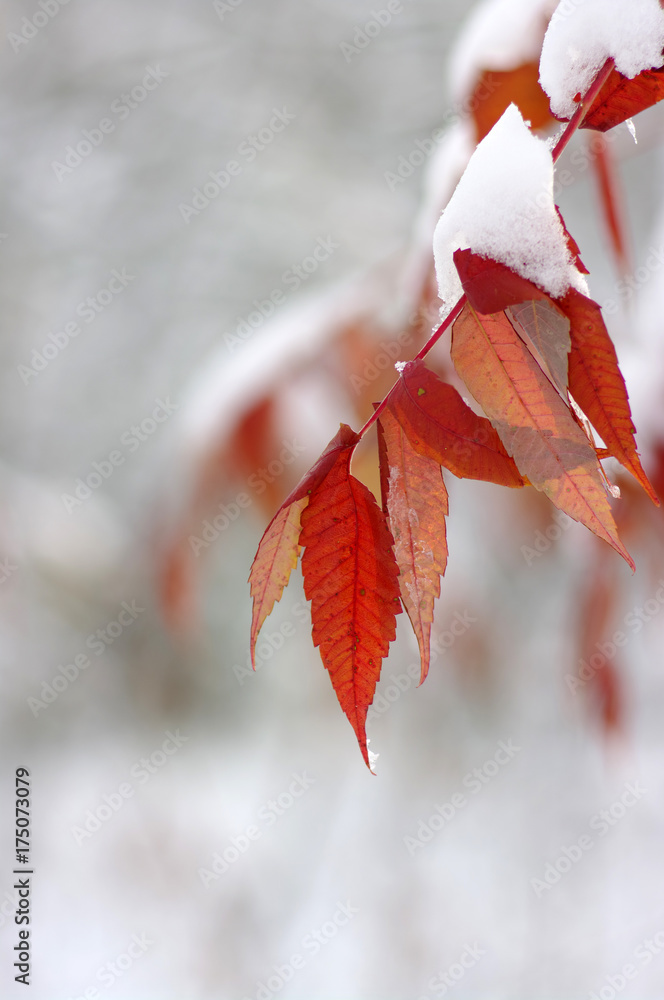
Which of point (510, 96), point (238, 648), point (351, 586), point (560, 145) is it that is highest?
point (510, 96)

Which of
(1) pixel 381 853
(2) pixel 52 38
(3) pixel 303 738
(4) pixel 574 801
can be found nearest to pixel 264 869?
(1) pixel 381 853

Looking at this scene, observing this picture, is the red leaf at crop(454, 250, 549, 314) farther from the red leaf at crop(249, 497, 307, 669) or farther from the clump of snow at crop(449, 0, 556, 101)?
the clump of snow at crop(449, 0, 556, 101)

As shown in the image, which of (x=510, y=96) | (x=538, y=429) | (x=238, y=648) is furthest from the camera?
(x=238, y=648)

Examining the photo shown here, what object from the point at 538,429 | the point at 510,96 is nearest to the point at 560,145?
the point at 538,429

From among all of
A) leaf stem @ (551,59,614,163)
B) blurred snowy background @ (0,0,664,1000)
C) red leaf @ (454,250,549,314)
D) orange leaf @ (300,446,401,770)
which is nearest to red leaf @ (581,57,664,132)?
leaf stem @ (551,59,614,163)

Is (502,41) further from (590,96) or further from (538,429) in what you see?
(538,429)

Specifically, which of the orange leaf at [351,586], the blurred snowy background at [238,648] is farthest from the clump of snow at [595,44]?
the blurred snowy background at [238,648]

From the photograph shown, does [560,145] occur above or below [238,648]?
above

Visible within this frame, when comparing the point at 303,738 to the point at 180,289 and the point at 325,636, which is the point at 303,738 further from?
the point at 325,636

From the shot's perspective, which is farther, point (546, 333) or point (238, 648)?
point (238, 648)
